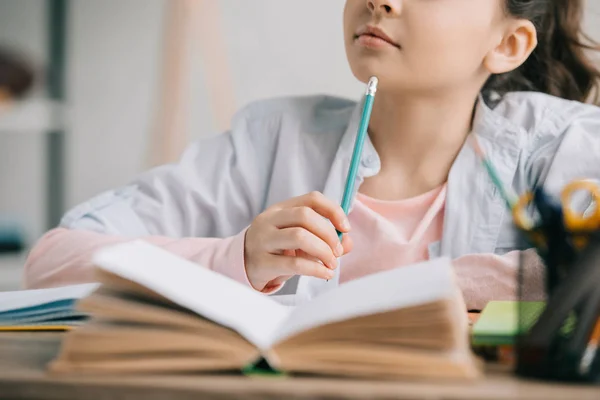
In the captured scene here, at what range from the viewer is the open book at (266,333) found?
508 millimetres

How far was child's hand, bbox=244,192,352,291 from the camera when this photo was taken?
86cm

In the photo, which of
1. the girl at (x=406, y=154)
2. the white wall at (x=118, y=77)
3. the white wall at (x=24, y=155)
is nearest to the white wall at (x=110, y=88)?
the white wall at (x=118, y=77)

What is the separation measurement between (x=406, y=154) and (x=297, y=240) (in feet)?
1.65

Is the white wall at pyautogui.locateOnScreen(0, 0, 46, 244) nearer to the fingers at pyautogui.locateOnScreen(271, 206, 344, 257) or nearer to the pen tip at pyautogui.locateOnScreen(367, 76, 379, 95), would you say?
the pen tip at pyautogui.locateOnScreen(367, 76, 379, 95)

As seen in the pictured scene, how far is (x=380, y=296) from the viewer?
54 centimetres

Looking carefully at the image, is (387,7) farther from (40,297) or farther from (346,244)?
(40,297)

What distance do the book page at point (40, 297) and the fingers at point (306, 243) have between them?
20cm

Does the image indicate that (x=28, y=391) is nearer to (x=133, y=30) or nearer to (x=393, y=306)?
(x=393, y=306)

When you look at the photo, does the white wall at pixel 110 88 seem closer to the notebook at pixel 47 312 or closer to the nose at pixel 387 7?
the nose at pixel 387 7

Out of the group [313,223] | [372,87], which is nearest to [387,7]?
[372,87]

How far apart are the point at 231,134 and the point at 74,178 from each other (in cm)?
144

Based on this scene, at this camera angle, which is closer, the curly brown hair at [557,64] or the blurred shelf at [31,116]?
the curly brown hair at [557,64]

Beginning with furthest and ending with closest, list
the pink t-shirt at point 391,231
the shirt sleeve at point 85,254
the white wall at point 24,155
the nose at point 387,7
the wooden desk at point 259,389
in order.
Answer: the white wall at point 24,155, the pink t-shirt at point 391,231, the nose at point 387,7, the shirt sleeve at point 85,254, the wooden desk at point 259,389

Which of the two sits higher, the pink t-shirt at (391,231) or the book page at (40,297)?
the book page at (40,297)
